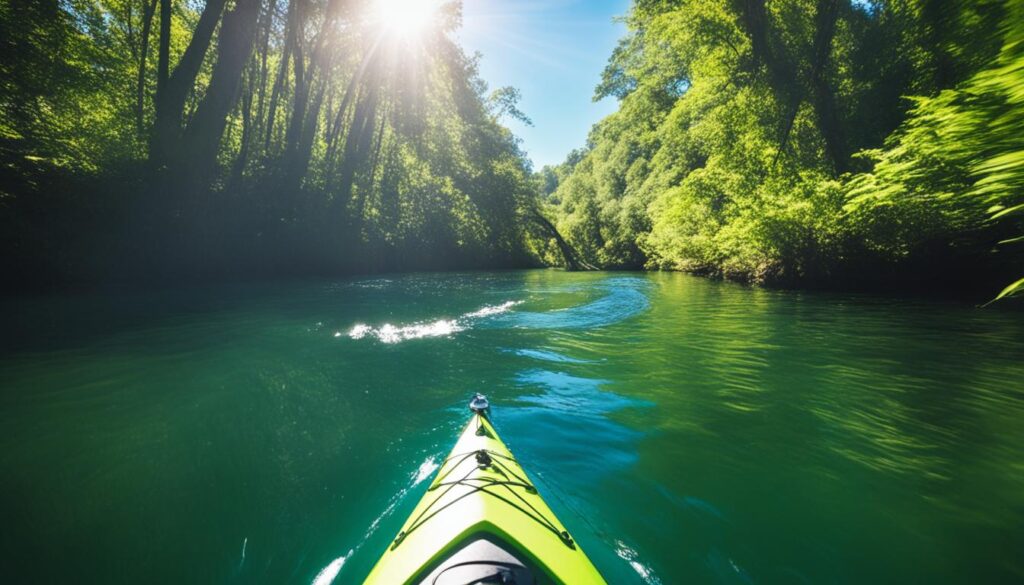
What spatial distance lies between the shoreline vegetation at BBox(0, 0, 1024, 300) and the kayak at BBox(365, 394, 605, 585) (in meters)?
4.59

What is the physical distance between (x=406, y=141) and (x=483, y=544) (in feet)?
86.6

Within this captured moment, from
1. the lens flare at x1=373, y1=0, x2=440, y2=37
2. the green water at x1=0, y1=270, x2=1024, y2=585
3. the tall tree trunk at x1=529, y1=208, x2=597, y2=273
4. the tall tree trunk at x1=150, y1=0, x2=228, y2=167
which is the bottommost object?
the green water at x1=0, y1=270, x2=1024, y2=585

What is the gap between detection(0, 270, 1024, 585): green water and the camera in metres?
2.35

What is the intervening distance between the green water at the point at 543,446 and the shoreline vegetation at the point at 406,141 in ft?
8.41

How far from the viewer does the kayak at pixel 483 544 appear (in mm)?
1614

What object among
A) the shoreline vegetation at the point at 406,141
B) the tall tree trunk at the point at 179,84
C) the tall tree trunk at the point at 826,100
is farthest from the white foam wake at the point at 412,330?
the tall tree trunk at the point at 826,100

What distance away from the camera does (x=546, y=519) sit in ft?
6.84

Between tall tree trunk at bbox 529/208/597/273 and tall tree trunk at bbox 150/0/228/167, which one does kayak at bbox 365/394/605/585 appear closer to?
tall tree trunk at bbox 150/0/228/167

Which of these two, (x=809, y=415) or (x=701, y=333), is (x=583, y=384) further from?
(x=701, y=333)

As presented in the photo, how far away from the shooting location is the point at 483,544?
5.73 ft

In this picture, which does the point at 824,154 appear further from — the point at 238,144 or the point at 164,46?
the point at 238,144

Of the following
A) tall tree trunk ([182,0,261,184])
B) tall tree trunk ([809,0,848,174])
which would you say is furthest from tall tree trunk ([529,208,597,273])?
tall tree trunk ([182,0,261,184])

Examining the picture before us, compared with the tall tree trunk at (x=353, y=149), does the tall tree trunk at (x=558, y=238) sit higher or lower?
lower

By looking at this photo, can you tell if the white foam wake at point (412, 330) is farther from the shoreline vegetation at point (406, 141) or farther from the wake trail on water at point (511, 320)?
the shoreline vegetation at point (406, 141)
